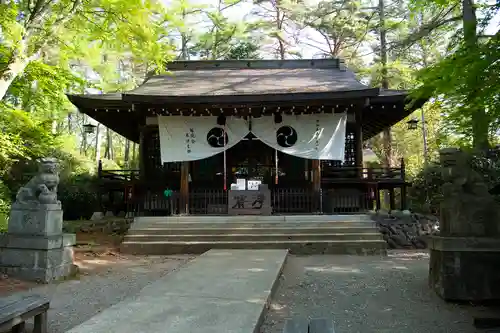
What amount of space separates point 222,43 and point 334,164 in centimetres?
1582

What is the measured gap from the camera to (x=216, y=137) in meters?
12.8

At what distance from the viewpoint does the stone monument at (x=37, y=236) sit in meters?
6.31

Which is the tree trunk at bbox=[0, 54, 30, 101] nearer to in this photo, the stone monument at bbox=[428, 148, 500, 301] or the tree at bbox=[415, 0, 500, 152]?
the tree at bbox=[415, 0, 500, 152]

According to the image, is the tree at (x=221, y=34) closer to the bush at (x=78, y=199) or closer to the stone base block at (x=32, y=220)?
the bush at (x=78, y=199)

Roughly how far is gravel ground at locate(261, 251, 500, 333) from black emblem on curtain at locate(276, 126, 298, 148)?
5.30 meters

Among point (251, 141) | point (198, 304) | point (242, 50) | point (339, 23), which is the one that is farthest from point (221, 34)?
point (198, 304)

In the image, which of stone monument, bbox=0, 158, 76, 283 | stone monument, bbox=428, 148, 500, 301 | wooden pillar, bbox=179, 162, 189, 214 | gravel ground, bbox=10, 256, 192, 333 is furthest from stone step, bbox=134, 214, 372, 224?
stone monument, bbox=428, 148, 500, 301

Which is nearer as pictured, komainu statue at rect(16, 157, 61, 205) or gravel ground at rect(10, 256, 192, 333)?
gravel ground at rect(10, 256, 192, 333)

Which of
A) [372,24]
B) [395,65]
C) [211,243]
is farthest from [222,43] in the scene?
[211,243]

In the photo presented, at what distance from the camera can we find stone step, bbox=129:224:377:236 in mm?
10023

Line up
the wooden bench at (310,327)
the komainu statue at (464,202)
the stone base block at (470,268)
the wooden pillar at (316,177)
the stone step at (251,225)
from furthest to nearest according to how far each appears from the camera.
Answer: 1. the wooden pillar at (316,177)
2. the stone step at (251,225)
3. the komainu statue at (464,202)
4. the stone base block at (470,268)
5. the wooden bench at (310,327)

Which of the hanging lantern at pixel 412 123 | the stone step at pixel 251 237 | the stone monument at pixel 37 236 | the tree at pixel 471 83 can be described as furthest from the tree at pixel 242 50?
the stone monument at pixel 37 236

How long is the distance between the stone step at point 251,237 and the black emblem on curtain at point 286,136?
12.1 feet

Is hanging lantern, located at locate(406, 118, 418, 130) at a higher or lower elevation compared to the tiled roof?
lower
